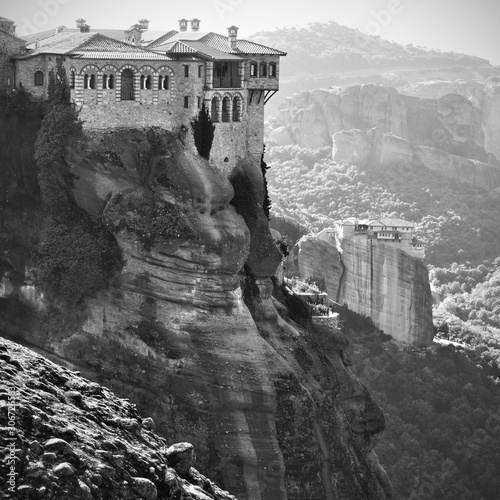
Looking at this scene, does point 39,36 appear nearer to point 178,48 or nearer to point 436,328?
point 178,48

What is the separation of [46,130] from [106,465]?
34618 millimetres

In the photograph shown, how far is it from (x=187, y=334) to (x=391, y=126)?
379ft

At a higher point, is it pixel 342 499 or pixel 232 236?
pixel 232 236

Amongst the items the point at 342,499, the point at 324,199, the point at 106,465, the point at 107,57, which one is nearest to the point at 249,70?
the point at 107,57

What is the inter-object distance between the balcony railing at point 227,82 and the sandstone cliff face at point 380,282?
1565 inches

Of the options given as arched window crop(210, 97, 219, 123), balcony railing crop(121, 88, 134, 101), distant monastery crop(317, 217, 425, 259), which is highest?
balcony railing crop(121, 88, 134, 101)

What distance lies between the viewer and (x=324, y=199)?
509 ft

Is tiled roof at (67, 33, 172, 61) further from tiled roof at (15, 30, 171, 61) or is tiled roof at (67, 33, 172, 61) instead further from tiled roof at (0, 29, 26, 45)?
tiled roof at (0, 29, 26, 45)

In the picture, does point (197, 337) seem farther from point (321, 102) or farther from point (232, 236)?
point (321, 102)

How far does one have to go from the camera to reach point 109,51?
5769 cm

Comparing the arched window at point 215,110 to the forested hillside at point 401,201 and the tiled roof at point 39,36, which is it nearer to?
the tiled roof at point 39,36

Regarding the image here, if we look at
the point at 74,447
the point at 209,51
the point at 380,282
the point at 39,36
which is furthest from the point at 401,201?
the point at 74,447
